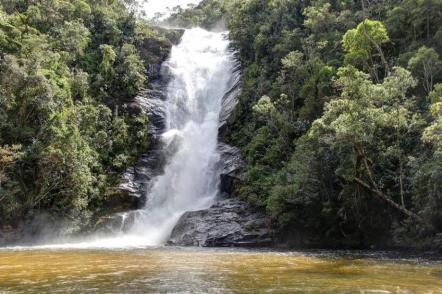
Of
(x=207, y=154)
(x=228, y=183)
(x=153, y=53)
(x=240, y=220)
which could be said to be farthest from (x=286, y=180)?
(x=153, y=53)

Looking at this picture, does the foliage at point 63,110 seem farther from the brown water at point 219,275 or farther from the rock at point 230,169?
the brown water at point 219,275

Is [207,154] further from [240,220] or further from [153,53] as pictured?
Result: [153,53]

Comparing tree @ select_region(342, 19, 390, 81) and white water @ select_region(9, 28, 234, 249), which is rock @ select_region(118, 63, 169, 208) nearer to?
white water @ select_region(9, 28, 234, 249)

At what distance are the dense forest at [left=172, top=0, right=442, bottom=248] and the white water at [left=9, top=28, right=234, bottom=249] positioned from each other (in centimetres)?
283

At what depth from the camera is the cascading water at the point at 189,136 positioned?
3096 cm

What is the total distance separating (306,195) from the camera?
77.6ft

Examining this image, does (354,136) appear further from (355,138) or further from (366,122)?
(366,122)

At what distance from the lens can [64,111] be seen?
30609mm

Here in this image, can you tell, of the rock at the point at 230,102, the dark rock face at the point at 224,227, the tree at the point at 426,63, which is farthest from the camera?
the rock at the point at 230,102

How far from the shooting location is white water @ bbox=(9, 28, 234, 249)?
29.2 metres

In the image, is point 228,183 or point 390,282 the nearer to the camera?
point 390,282

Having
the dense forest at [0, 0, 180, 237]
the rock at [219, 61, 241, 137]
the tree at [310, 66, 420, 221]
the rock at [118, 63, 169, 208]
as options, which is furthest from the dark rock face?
the rock at [219, 61, 241, 137]

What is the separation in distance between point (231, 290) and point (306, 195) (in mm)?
14486

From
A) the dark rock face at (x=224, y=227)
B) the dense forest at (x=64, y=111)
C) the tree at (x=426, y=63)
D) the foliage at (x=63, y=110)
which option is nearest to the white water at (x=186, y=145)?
the dark rock face at (x=224, y=227)
